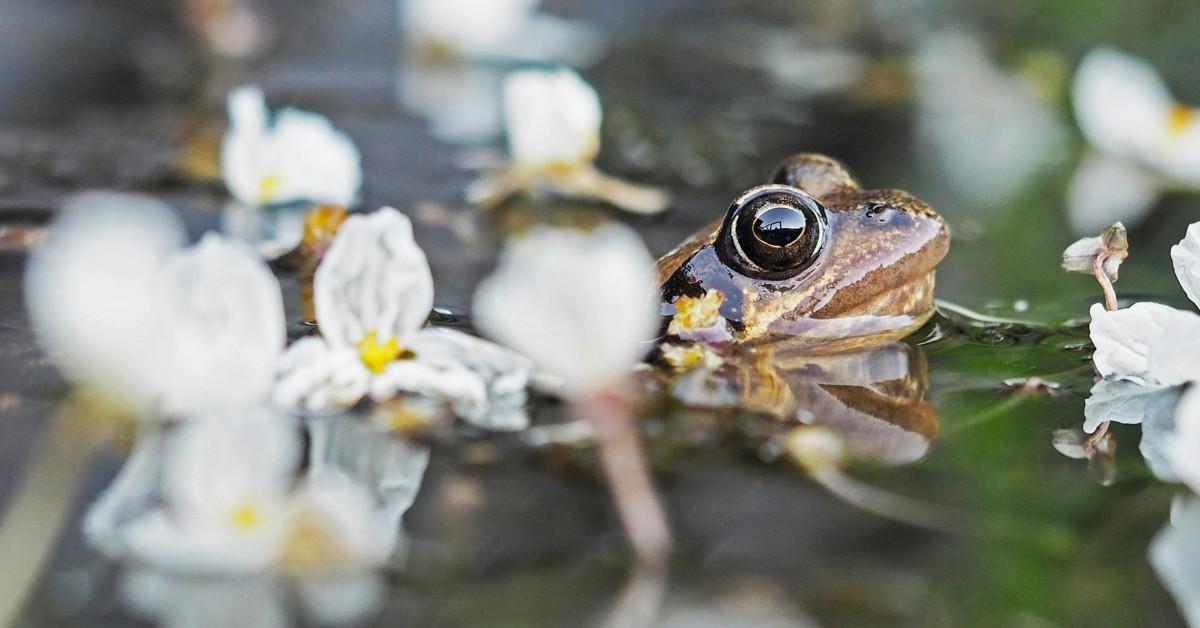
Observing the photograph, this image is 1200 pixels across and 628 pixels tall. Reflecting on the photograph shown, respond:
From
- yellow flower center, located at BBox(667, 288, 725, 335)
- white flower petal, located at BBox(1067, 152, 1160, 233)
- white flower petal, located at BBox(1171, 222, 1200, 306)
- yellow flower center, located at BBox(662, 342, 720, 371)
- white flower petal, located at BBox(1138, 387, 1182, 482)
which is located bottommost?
white flower petal, located at BBox(1067, 152, 1160, 233)

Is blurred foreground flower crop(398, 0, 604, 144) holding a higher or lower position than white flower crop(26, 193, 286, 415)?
lower

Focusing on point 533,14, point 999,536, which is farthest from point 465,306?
point 533,14

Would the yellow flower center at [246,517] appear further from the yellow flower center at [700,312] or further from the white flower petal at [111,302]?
the yellow flower center at [700,312]

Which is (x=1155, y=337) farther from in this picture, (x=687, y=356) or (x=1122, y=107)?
(x=1122, y=107)

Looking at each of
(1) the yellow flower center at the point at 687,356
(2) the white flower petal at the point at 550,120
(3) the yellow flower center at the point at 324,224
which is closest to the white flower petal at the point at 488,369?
(1) the yellow flower center at the point at 687,356

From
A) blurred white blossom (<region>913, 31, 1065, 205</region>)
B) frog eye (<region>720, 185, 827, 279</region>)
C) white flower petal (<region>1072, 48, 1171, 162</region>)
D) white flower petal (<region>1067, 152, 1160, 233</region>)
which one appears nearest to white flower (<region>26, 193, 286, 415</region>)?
frog eye (<region>720, 185, 827, 279</region>)

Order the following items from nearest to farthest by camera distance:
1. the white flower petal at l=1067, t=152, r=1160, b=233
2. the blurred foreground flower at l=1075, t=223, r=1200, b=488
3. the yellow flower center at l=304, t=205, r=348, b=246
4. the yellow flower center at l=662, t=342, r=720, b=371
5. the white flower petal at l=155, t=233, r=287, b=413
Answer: the white flower petal at l=155, t=233, r=287, b=413 → the blurred foreground flower at l=1075, t=223, r=1200, b=488 → the yellow flower center at l=662, t=342, r=720, b=371 → the yellow flower center at l=304, t=205, r=348, b=246 → the white flower petal at l=1067, t=152, r=1160, b=233

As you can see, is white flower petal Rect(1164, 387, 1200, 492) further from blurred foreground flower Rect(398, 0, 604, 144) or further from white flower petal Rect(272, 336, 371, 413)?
blurred foreground flower Rect(398, 0, 604, 144)
